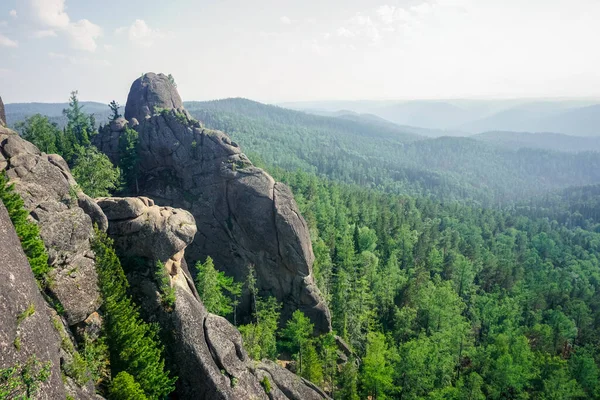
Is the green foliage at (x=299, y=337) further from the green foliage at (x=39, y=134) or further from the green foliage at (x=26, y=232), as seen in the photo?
the green foliage at (x=39, y=134)

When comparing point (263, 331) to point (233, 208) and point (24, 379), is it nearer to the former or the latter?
point (233, 208)

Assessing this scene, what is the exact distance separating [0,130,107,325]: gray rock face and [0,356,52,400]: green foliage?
9227 millimetres

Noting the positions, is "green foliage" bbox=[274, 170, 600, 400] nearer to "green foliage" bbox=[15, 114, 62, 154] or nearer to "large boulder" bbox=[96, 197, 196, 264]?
"large boulder" bbox=[96, 197, 196, 264]

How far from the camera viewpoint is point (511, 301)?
93562 mm

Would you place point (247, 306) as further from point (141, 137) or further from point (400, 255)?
point (400, 255)

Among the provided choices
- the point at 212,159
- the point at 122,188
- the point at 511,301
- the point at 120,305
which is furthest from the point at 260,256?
the point at 511,301

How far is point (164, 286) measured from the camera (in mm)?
37562

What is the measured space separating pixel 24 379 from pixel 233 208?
140 feet

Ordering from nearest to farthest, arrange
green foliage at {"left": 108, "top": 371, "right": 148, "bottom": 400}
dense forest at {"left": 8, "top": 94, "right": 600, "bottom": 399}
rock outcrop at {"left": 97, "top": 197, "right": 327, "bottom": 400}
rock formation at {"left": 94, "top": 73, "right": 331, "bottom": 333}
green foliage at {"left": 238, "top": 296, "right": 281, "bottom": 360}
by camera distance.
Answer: green foliage at {"left": 108, "top": 371, "right": 148, "bottom": 400}, rock outcrop at {"left": 97, "top": 197, "right": 327, "bottom": 400}, green foliage at {"left": 238, "top": 296, "right": 281, "bottom": 360}, dense forest at {"left": 8, "top": 94, "right": 600, "bottom": 399}, rock formation at {"left": 94, "top": 73, "right": 331, "bottom": 333}

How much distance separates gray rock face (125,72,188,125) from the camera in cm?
8256

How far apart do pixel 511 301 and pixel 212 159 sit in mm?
82045

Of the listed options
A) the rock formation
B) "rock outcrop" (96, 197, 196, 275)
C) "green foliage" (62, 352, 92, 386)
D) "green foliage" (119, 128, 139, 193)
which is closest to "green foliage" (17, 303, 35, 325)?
"green foliage" (62, 352, 92, 386)

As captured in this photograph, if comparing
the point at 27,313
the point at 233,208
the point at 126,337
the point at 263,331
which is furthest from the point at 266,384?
the point at 233,208

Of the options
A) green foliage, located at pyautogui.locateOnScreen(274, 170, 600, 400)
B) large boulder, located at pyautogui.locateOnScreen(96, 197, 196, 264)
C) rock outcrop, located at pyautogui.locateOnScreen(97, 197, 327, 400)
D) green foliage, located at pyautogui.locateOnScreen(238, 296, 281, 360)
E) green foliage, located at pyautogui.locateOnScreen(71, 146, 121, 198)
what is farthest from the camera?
green foliage, located at pyautogui.locateOnScreen(274, 170, 600, 400)
